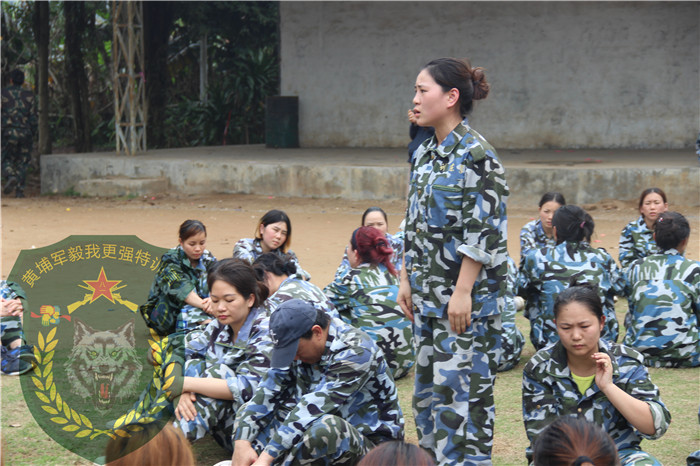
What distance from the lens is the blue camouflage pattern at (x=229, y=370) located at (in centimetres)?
391

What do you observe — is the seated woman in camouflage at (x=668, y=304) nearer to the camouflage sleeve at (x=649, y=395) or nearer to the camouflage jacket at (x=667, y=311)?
the camouflage jacket at (x=667, y=311)

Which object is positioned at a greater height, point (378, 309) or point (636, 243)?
point (636, 243)

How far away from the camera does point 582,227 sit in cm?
522

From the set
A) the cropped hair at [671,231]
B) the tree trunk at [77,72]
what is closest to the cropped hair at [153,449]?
the cropped hair at [671,231]

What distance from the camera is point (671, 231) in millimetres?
5316

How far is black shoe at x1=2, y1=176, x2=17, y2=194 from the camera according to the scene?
14953 millimetres

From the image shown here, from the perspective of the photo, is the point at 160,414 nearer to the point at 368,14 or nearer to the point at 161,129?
the point at 368,14

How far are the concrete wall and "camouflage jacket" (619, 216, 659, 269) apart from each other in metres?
9.34

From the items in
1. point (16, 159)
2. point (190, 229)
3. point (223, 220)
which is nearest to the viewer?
point (190, 229)

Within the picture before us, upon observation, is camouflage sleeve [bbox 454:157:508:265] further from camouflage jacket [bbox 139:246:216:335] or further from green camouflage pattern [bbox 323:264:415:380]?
camouflage jacket [bbox 139:246:216:335]

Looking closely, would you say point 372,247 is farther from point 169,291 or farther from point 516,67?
point 516,67

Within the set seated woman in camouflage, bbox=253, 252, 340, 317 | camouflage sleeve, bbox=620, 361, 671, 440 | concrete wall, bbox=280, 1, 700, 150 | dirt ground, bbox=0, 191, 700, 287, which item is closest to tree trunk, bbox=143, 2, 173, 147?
concrete wall, bbox=280, 1, 700, 150

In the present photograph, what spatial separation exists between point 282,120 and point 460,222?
46.9 ft

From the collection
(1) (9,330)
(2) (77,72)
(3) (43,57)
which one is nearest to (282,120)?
(2) (77,72)
